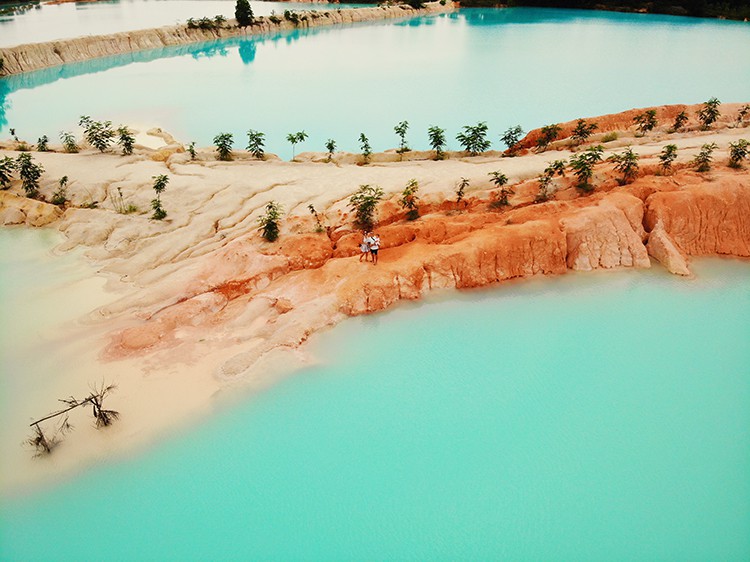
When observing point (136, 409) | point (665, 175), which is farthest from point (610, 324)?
point (136, 409)

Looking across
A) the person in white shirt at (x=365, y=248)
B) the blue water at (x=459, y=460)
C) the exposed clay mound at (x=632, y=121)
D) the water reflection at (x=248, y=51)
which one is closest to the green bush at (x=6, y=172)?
the person in white shirt at (x=365, y=248)

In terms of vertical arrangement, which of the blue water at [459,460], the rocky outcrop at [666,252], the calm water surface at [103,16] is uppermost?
the calm water surface at [103,16]

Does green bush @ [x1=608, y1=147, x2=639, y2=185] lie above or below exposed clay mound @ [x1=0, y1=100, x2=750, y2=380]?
above

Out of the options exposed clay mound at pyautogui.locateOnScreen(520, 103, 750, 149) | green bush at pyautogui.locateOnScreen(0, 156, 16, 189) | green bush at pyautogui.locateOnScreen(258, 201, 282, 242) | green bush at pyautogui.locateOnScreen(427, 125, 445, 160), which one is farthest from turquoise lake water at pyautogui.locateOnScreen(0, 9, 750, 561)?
exposed clay mound at pyautogui.locateOnScreen(520, 103, 750, 149)

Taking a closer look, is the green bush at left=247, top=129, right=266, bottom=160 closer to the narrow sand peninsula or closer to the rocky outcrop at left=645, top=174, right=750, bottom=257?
the narrow sand peninsula

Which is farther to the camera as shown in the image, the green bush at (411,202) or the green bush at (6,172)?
the green bush at (6,172)

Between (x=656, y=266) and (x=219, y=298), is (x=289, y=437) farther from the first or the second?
(x=656, y=266)

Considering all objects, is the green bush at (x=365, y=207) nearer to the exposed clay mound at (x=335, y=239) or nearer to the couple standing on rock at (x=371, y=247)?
the exposed clay mound at (x=335, y=239)

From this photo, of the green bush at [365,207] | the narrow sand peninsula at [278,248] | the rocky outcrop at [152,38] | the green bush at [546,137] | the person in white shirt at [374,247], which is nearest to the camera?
the narrow sand peninsula at [278,248]
